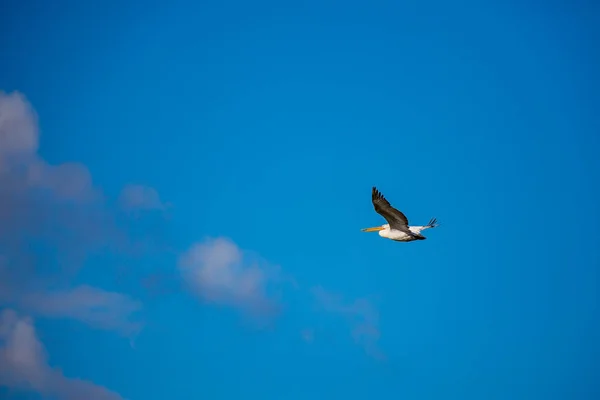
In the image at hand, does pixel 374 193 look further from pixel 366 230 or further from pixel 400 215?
pixel 366 230

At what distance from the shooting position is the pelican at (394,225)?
164ft

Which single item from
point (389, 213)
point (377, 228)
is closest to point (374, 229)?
point (377, 228)

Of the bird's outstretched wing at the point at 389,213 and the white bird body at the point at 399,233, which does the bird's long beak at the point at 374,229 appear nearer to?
the white bird body at the point at 399,233

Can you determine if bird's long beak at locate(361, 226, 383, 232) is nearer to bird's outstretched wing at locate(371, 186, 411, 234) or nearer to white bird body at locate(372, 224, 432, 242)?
white bird body at locate(372, 224, 432, 242)

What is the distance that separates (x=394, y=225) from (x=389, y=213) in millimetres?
2148

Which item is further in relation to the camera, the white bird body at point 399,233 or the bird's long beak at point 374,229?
the bird's long beak at point 374,229

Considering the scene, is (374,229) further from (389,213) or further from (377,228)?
(389,213)

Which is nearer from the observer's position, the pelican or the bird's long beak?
the pelican

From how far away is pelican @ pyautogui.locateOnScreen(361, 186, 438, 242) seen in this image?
49838 millimetres

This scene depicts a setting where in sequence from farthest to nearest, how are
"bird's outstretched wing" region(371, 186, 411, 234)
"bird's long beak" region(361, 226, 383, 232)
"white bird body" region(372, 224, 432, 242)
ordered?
"bird's long beak" region(361, 226, 383, 232) → "white bird body" region(372, 224, 432, 242) → "bird's outstretched wing" region(371, 186, 411, 234)

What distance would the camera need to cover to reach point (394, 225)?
173ft

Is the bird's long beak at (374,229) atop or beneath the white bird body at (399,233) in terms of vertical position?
atop

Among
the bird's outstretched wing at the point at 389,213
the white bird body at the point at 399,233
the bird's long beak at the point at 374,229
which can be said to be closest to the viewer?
the bird's outstretched wing at the point at 389,213

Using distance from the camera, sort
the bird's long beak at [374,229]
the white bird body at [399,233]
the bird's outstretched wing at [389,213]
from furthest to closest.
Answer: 1. the bird's long beak at [374,229]
2. the white bird body at [399,233]
3. the bird's outstretched wing at [389,213]
